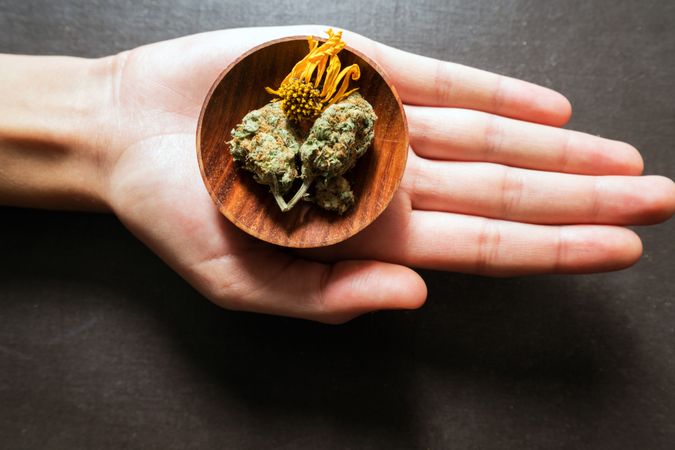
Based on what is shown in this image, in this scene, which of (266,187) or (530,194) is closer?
(266,187)

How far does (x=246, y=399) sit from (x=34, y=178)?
3.25 feet

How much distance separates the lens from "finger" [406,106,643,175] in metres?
1.68

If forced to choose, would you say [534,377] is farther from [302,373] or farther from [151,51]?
[151,51]

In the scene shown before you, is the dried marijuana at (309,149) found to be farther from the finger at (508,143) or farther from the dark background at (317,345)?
the dark background at (317,345)

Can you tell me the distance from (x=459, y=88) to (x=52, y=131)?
127cm

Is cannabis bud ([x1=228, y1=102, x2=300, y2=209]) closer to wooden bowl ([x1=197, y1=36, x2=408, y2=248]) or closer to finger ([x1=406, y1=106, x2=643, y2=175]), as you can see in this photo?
wooden bowl ([x1=197, y1=36, x2=408, y2=248])

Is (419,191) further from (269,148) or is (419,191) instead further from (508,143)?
(269,148)

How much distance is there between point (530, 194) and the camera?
5.42ft

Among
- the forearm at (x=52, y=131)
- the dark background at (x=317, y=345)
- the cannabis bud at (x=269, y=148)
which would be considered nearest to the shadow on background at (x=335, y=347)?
the dark background at (x=317, y=345)

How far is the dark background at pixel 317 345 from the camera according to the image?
1861 mm

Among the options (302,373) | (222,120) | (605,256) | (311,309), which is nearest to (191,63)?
(222,120)

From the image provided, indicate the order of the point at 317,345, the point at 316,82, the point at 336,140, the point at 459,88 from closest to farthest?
the point at 336,140, the point at 316,82, the point at 459,88, the point at 317,345

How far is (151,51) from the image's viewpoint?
1.69 metres

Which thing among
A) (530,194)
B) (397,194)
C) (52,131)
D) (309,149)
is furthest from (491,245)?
(52,131)
